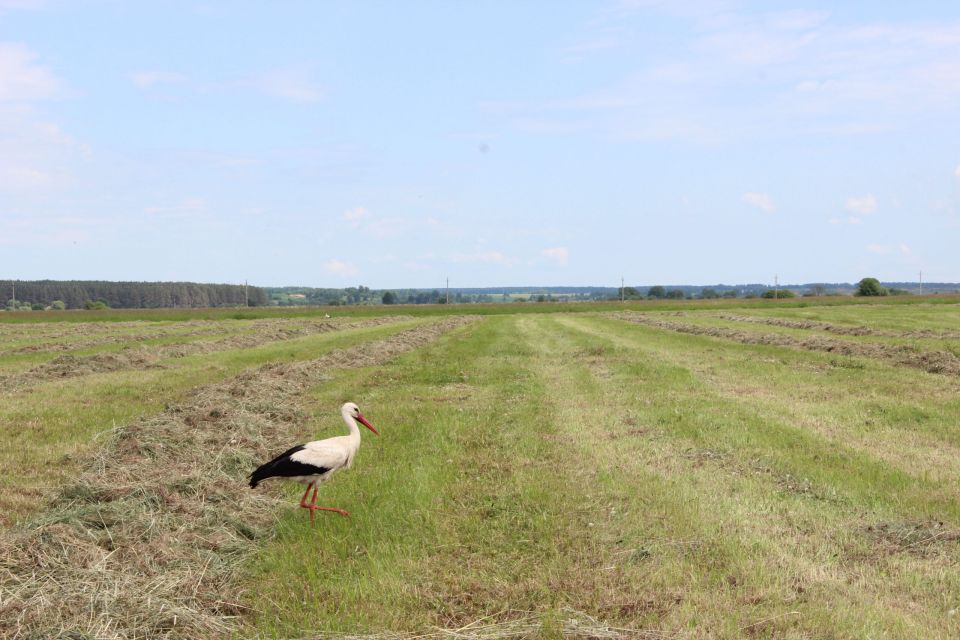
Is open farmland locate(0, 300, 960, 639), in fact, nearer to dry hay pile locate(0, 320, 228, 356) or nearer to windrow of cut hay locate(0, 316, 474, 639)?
windrow of cut hay locate(0, 316, 474, 639)

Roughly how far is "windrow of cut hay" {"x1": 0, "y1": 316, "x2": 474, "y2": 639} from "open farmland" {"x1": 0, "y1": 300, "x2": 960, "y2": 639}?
3cm

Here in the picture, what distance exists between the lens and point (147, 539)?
8.51 meters

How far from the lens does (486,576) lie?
24.4 ft

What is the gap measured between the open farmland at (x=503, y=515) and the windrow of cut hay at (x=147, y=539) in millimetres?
32

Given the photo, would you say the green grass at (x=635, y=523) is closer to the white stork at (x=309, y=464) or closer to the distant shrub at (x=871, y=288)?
the white stork at (x=309, y=464)

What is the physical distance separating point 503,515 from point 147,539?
4.01 meters

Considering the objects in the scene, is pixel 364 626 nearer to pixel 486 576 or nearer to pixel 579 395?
pixel 486 576

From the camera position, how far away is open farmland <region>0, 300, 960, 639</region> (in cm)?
664

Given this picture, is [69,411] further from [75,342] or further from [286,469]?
[75,342]

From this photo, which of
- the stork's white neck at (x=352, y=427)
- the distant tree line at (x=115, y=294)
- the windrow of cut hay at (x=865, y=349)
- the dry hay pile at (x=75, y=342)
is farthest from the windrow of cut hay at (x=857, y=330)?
the distant tree line at (x=115, y=294)

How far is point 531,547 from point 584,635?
2002 millimetres

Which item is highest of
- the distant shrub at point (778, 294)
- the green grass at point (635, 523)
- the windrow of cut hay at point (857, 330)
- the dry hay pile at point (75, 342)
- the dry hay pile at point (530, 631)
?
the distant shrub at point (778, 294)

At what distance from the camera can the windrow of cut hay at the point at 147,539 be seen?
21.4ft

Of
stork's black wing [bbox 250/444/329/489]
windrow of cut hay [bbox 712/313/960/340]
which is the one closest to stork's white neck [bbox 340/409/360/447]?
stork's black wing [bbox 250/444/329/489]
